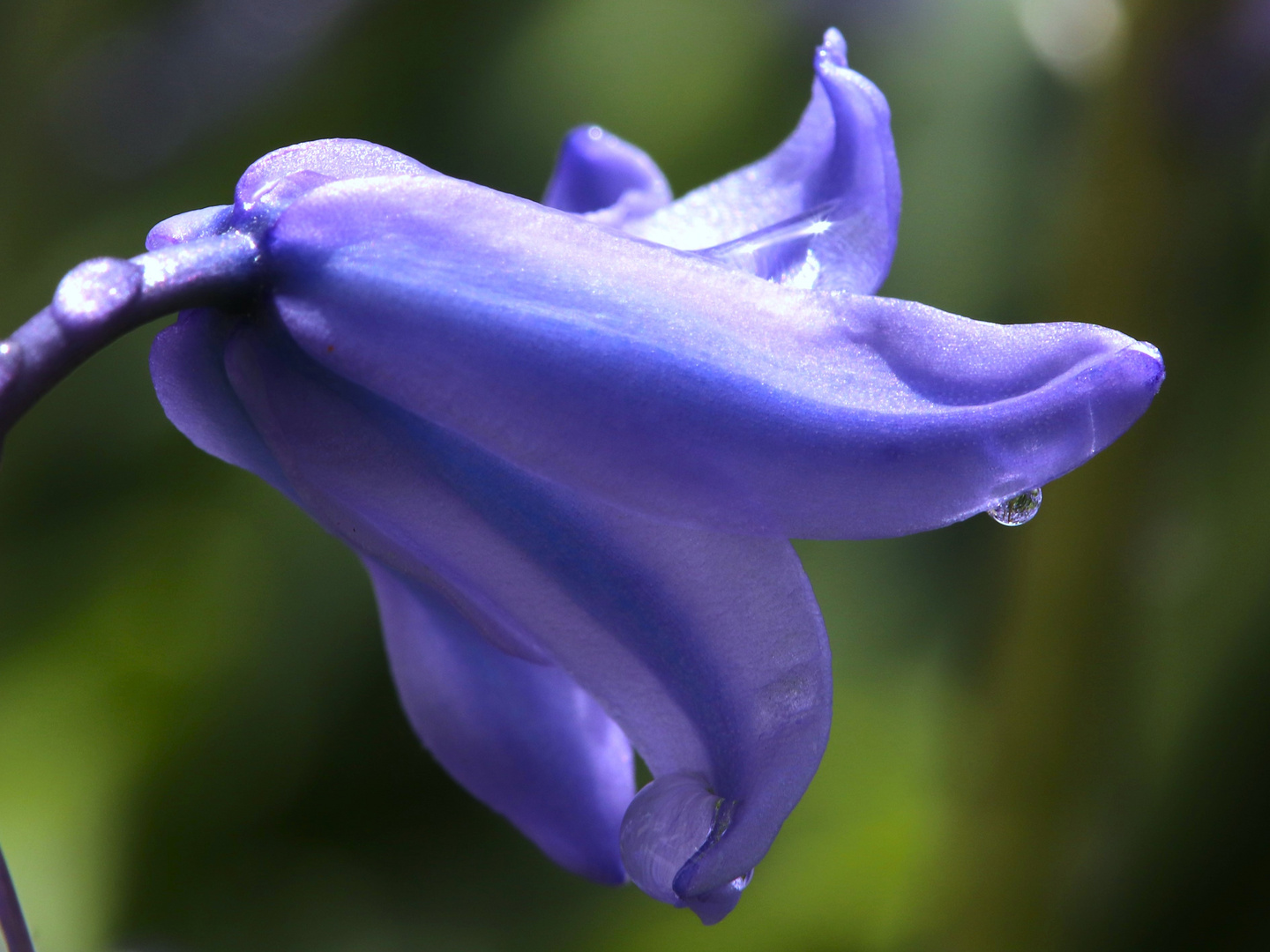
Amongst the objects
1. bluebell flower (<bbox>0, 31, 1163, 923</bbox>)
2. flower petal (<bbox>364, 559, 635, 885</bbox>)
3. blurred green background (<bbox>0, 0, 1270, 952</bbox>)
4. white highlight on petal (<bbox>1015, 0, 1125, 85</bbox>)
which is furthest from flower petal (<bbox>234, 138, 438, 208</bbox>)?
white highlight on petal (<bbox>1015, 0, 1125, 85</bbox>)

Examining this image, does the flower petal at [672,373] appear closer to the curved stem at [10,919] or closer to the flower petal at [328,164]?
the flower petal at [328,164]

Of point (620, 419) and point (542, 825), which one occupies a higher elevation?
point (620, 419)

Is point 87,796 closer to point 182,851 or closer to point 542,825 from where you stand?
point 182,851

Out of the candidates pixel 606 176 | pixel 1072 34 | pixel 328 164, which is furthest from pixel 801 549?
pixel 328 164

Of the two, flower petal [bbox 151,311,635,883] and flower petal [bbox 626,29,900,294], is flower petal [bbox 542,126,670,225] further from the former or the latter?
flower petal [bbox 151,311,635,883]

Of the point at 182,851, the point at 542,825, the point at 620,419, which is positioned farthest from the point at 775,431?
the point at 182,851

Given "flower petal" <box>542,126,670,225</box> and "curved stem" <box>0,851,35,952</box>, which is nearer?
"curved stem" <box>0,851,35,952</box>

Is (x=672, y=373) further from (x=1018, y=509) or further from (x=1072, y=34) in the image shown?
(x=1072, y=34)

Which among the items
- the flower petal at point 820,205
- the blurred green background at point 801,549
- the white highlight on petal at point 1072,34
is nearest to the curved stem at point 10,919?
the flower petal at point 820,205
